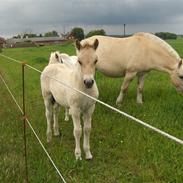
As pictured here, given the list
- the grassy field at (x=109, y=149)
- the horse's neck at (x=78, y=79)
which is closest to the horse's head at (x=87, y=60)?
the horse's neck at (x=78, y=79)

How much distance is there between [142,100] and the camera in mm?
9406

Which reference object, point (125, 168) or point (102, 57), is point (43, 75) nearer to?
point (125, 168)

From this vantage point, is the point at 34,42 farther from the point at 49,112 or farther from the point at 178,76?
the point at 49,112

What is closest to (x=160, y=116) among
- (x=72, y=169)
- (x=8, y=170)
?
(x=72, y=169)

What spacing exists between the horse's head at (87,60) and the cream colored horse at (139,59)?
13.1ft

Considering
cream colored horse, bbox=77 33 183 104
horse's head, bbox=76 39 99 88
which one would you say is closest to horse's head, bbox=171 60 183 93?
cream colored horse, bbox=77 33 183 104

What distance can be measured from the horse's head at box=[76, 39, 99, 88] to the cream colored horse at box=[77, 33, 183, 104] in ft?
13.1

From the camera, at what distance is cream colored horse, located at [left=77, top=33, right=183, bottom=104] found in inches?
349

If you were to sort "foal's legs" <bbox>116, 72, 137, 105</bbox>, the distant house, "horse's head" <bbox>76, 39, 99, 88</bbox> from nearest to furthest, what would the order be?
"horse's head" <bbox>76, 39, 99, 88</bbox> → "foal's legs" <bbox>116, 72, 137, 105</bbox> → the distant house

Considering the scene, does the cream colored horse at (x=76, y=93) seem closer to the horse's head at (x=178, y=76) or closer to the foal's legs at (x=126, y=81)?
the foal's legs at (x=126, y=81)

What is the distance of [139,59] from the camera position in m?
9.02

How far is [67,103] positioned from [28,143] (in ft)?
3.62

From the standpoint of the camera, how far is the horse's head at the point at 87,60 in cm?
490

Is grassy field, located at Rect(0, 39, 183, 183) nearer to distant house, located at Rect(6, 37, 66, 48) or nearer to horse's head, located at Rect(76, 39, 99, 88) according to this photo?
horse's head, located at Rect(76, 39, 99, 88)
